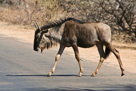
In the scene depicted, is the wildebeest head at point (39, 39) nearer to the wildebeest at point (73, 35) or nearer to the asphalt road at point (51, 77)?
the wildebeest at point (73, 35)

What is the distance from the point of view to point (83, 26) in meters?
10.6

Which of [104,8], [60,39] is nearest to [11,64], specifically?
[60,39]

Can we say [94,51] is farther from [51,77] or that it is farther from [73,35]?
[51,77]

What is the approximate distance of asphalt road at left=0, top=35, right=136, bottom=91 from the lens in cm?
879

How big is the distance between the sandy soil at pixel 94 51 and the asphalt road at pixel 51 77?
30.7 inches

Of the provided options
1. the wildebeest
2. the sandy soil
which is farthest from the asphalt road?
the sandy soil

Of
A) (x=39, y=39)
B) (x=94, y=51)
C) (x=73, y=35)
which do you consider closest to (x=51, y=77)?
(x=39, y=39)

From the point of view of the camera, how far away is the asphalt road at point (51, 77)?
28.8 feet

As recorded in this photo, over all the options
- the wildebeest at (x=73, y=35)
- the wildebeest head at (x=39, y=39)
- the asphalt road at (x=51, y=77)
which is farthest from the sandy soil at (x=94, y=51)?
the wildebeest head at (x=39, y=39)

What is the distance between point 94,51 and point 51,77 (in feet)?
24.3

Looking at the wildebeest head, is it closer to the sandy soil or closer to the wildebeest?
the wildebeest

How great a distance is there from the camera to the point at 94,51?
1745 cm

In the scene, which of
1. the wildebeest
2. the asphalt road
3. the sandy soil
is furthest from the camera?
the sandy soil

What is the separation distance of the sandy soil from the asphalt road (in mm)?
780
